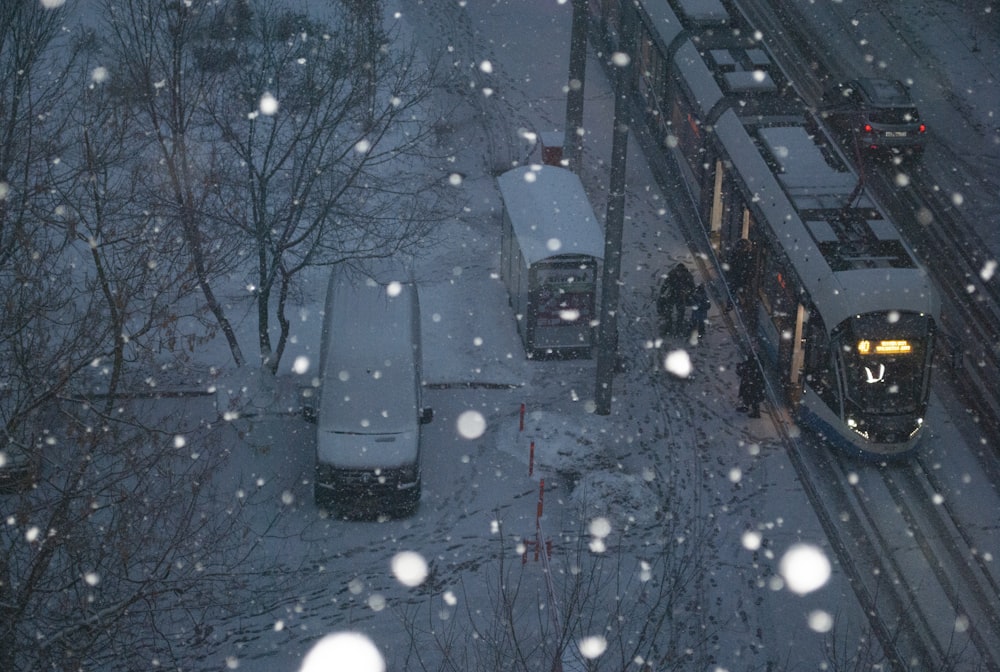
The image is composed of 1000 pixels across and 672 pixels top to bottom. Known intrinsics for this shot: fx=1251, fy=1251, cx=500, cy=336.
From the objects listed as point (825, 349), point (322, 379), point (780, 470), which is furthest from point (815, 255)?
point (322, 379)

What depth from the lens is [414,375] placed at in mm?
18016

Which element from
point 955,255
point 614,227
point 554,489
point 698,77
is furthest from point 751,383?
point 698,77

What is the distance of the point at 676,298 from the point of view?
22.0 metres

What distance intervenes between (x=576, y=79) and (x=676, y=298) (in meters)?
5.51

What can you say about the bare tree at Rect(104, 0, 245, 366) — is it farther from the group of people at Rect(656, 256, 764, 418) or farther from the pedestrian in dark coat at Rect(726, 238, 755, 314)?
the pedestrian in dark coat at Rect(726, 238, 755, 314)

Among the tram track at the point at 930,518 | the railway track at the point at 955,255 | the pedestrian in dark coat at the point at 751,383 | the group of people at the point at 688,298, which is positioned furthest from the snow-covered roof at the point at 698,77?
the pedestrian in dark coat at the point at 751,383

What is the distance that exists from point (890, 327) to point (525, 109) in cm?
1505

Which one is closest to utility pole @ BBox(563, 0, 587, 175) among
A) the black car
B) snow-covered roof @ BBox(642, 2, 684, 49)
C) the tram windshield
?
snow-covered roof @ BBox(642, 2, 684, 49)

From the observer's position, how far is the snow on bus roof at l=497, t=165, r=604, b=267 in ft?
68.6

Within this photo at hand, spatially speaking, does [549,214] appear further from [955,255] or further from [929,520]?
[955,255]

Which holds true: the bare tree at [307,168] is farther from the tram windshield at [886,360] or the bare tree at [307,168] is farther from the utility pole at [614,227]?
the tram windshield at [886,360]

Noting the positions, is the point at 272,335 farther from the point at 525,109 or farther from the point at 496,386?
the point at 525,109

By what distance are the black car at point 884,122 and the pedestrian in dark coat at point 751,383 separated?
9.23 metres

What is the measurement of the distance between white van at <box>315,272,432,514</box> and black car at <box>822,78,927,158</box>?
42.9ft
